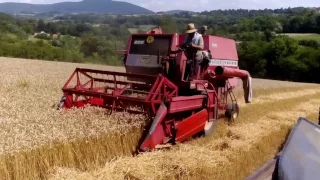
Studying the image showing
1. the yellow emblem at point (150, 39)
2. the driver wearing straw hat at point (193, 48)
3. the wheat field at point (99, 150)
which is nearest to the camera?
the wheat field at point (99, 150)

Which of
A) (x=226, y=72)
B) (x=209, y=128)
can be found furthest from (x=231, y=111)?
(x=209, y=128)

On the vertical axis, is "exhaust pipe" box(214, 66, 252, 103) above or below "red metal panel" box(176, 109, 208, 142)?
above

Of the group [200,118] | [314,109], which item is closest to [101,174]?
[200,118]

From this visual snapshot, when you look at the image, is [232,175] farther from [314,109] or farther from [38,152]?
[314,109]

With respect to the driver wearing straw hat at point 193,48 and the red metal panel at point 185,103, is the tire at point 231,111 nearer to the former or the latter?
the driver wearing straw hat at point 193,48

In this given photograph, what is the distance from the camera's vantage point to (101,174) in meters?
5.11

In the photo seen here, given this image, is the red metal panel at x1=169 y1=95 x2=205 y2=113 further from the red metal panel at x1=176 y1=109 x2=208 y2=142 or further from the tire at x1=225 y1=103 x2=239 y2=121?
the tire at x1=225 y1=103 x2=239 y2=121

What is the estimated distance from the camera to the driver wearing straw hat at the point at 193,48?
8383 millimetres

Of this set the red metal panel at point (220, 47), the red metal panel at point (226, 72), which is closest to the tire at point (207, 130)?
the red metal panel at point (226, 72)

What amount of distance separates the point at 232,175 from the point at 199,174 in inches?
20.6

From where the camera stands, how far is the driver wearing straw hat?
8383mm

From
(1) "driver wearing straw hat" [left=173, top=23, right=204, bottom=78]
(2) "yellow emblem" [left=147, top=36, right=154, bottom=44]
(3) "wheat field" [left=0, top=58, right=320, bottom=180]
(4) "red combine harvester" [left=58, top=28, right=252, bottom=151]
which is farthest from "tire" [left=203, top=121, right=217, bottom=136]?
(2) "yellow emblem" [left=147, top=36, right=154, bottom=44]

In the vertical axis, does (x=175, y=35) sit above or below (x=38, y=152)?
above

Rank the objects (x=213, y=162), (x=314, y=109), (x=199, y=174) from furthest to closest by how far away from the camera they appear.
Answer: (x=314, y=109) → (x=213, y=162) → (x=199, y=174)
